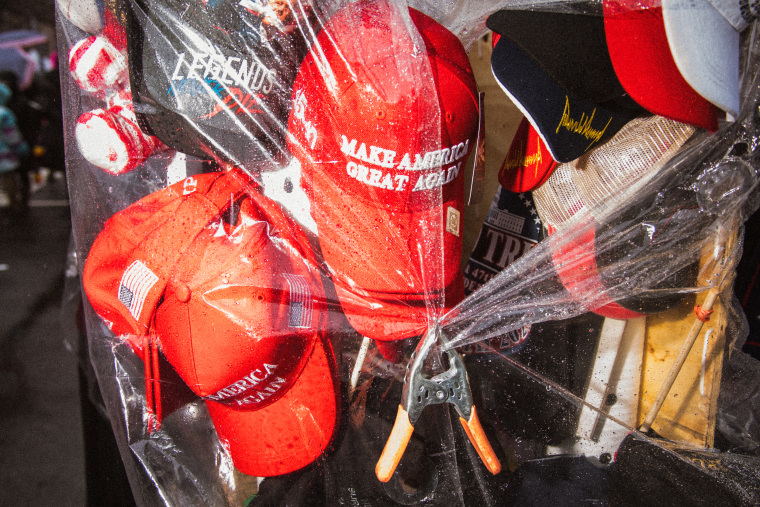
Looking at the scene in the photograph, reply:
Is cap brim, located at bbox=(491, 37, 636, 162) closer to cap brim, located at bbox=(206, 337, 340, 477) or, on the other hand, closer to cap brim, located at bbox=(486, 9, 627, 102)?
cap brim, located at bbox=(486, 9, 627, 102)

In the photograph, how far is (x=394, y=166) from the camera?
551mm

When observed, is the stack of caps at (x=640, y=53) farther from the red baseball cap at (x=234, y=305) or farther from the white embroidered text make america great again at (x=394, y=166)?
the red baseball cap at (x=234, y=305)

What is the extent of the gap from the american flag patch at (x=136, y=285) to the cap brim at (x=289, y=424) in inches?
6.4

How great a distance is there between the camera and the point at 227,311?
0.52 m

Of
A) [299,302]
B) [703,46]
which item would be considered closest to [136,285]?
[299,302]

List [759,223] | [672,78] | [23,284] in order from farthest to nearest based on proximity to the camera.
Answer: [23,284] < [759,223] < [672,78]

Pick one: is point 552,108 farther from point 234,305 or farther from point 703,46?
point 234,305

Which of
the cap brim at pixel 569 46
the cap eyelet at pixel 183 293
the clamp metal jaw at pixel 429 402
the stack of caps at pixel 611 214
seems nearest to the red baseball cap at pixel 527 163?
the stack of caps at pixel 611 214

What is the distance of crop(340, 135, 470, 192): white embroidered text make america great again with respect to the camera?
21.6 inches

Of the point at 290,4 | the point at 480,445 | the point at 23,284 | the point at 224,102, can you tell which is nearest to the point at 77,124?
the point at 224,102

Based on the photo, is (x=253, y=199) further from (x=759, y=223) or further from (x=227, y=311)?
(x=759, y=223)

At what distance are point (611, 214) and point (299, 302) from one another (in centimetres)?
41

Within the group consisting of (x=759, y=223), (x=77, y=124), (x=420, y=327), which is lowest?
(x=420, y=327)

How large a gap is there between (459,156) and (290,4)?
0.91 feet
